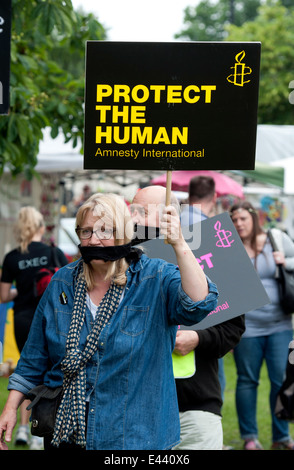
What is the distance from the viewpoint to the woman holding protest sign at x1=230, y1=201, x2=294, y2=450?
6.31 m

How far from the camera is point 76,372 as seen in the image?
9.31 feet

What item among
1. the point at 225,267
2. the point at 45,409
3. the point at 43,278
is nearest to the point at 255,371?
the point at 43,278

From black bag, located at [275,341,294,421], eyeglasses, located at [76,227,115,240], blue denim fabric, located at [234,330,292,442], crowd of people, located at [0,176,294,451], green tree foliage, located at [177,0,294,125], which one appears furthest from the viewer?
green tree foliage, located at [177,0,294,125]

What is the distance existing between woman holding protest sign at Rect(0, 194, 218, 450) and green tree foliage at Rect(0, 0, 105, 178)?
2362 mm

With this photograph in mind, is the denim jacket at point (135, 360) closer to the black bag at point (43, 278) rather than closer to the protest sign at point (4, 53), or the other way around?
the protest sign at point (4, 53)

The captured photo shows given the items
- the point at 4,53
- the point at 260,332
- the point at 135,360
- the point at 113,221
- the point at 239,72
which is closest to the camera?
the point at 135,360

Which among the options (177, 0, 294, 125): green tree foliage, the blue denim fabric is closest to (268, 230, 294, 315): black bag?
the blue denim fabric

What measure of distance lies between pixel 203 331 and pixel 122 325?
35.7 inches

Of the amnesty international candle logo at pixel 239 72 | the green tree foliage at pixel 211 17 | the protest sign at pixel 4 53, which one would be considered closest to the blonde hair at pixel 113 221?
the amnesty international candle logo at pixel 239 72

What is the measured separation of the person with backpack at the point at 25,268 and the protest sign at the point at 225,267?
2.65 m

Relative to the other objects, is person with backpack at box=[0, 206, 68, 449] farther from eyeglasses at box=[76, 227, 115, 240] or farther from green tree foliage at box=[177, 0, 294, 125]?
green tree foliage at box=[177, 0, 294, 125]

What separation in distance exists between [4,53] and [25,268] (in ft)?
9.63

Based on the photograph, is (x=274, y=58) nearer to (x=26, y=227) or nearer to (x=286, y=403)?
(x=26, y=227)

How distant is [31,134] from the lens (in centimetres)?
530
